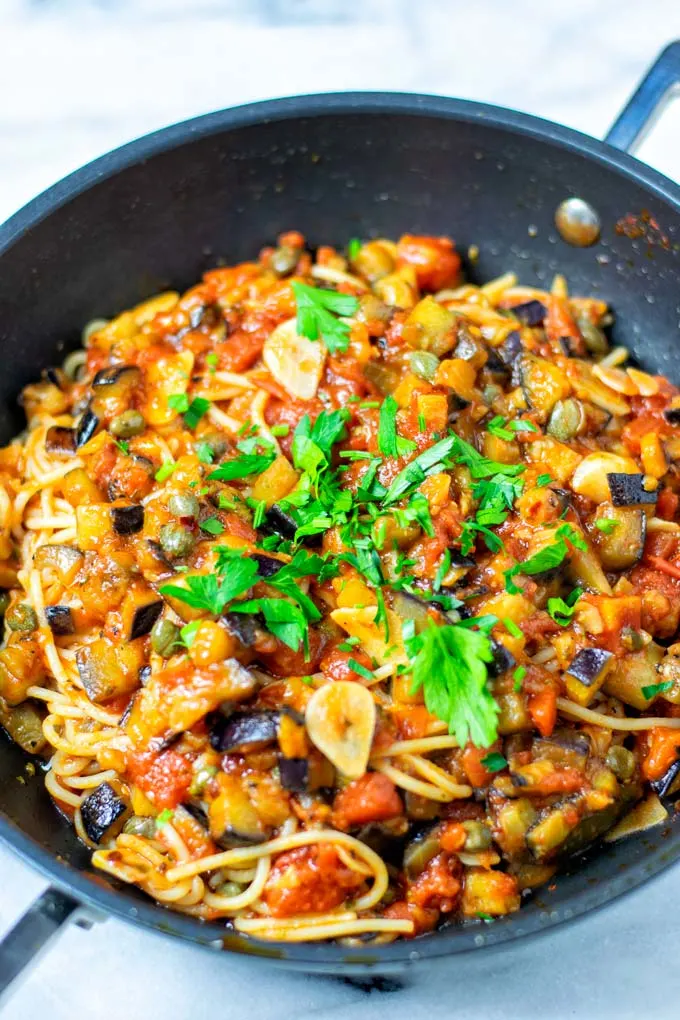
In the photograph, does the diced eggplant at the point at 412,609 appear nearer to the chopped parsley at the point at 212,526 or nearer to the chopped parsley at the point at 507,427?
the chopped parsley at the point at 212,526

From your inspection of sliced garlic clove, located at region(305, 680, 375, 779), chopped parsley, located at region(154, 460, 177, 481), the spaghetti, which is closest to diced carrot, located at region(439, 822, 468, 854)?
the spaghetti

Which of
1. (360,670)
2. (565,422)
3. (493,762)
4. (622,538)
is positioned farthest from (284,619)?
(565,422)

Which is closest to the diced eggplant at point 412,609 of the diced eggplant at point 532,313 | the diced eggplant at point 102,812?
the diced eggplant at point 102,812

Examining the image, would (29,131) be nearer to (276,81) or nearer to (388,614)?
(276,81)

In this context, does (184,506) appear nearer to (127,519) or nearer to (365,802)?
(127,519)

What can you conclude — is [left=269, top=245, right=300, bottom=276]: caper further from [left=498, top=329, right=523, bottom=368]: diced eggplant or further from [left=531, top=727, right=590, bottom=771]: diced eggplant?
[left=531, top=727, right=590, bottom=771]: diced eggplant

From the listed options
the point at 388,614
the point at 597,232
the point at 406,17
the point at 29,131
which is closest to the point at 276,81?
the point at 406,17
